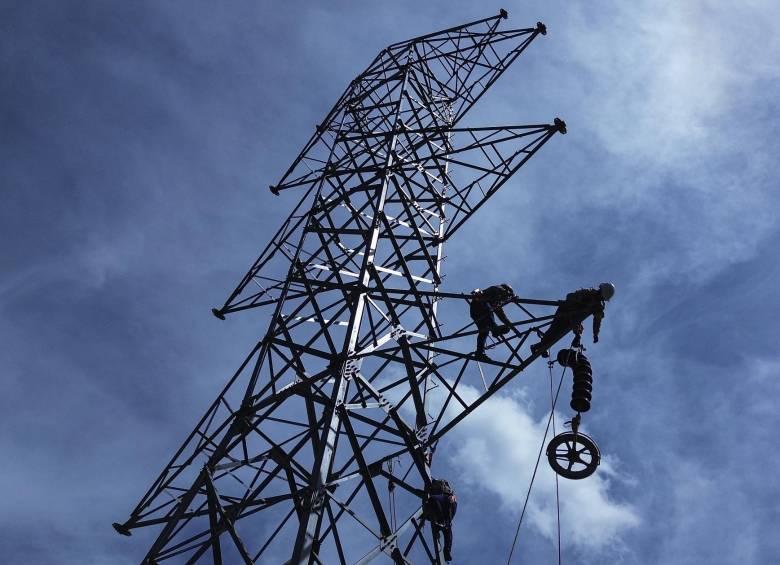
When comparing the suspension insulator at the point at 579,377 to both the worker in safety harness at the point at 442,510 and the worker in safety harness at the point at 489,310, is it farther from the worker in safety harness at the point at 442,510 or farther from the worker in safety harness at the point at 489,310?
the worker in safety harness at the point at 442,510

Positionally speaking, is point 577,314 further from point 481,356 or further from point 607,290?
point 481,356

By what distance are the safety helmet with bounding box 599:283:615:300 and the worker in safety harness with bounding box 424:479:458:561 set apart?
3.57 m

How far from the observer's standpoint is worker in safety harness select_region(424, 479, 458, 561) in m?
9.68

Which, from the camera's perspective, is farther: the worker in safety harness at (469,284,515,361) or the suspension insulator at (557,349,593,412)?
the worker in safety harness at (469,284,515,361)

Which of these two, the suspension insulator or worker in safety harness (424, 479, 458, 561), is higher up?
the suspension insulator

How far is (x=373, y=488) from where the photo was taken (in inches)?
345

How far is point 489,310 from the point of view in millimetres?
10445

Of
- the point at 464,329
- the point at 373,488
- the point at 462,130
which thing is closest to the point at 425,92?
the point at 462,130

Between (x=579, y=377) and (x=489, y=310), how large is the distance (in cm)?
180

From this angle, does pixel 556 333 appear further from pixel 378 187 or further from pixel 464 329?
pixel 378 187

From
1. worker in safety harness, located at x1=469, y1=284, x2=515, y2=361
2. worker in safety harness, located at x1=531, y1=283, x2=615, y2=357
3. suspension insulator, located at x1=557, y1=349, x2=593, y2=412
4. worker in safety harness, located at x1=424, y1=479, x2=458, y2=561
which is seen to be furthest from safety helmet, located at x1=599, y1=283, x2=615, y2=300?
worker in safety harness, located at x1=424, y1=479, x2=458, y2=561

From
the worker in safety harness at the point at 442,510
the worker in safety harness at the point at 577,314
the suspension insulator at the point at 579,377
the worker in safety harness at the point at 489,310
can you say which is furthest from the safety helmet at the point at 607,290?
the worker in safety harness at the point at 442,510

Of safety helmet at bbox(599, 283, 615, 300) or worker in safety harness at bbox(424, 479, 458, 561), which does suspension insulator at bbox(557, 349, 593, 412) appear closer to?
safety helmet at bbox(599, 283, 615, 300)

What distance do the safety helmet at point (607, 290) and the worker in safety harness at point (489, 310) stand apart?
1.38 meters
